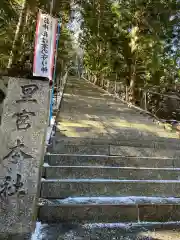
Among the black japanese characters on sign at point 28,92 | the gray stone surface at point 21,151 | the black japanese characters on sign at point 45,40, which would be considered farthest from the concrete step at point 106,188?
the black japanese characters on sign at point 45,40

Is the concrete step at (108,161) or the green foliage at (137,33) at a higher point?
the green foliage at (137,33)

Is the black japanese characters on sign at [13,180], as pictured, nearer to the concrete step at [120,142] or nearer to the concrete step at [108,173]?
the concrete step at [108,173]

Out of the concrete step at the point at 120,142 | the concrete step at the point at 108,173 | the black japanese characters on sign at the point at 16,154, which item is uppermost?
the black japanese characters on sign at the point at 16,154

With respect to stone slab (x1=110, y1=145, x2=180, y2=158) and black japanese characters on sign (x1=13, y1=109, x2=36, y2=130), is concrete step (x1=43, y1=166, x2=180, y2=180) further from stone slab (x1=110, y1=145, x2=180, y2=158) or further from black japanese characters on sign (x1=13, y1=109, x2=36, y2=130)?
black japanese characters on sign (x1=13, y1=109, x2=36, y2=130)

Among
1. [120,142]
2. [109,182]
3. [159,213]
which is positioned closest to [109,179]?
[109,182]

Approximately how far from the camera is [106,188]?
3.87 m

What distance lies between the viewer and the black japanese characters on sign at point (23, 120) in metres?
3.12

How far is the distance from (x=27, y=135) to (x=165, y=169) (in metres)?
2.40

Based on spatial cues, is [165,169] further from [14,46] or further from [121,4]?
[121,4]

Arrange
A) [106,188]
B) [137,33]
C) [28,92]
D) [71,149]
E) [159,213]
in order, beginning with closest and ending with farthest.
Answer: [28,92], [159,213], [106,188], [71,149], [137,33]

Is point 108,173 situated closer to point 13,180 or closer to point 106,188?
point 106,188

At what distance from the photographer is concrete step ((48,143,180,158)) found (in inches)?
183

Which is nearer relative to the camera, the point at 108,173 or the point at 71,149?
the point at 108,173

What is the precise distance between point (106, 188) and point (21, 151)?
56.9 inches
